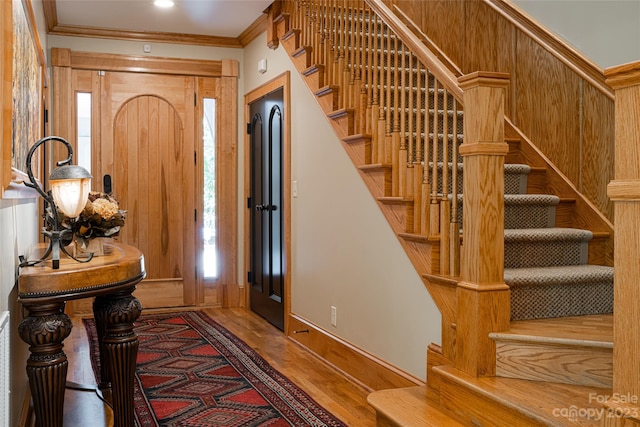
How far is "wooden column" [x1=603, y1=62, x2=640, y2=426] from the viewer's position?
176 centimetres

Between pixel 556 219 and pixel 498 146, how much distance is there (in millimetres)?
1280

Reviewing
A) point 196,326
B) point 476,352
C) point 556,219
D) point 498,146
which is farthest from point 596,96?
point 196,326

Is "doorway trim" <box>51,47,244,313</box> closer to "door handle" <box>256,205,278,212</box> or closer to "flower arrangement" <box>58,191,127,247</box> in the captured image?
"door handle" <box>256,205,278,212</box>

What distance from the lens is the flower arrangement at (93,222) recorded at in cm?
252

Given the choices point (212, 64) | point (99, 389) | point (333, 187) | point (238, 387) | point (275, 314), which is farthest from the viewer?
point (212, 64)

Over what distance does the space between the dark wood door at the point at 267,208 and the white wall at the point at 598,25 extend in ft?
7.00

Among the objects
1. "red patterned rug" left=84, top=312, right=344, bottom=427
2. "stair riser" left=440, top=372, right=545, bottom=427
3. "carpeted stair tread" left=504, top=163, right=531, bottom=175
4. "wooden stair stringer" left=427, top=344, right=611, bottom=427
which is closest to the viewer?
"wooden stair stringer" left=427, top=344, right=611, bottom=427

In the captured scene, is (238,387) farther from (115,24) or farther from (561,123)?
(115,24)

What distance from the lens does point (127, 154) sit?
19.0 ft

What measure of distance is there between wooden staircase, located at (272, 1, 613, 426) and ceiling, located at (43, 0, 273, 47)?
1.13m

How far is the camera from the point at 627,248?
1797mm

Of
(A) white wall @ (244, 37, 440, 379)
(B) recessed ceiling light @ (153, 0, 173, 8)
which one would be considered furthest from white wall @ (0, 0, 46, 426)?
(B) recessed ceiling light @ (153, 0, 173, 8)

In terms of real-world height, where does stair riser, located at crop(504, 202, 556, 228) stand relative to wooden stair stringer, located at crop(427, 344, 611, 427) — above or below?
above

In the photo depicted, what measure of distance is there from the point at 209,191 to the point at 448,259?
3.73 meters
